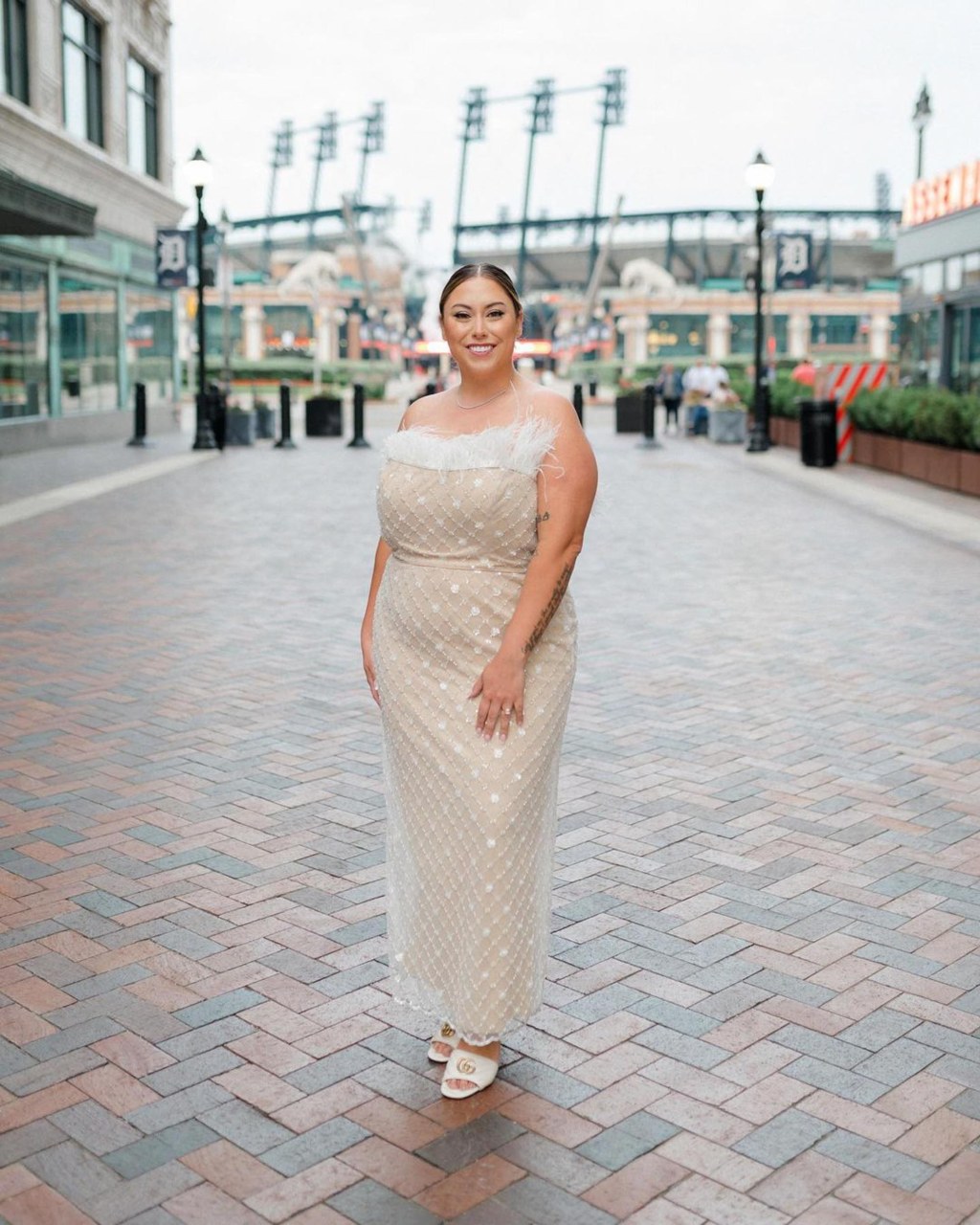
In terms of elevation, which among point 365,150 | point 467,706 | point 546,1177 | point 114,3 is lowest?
point 546,1177

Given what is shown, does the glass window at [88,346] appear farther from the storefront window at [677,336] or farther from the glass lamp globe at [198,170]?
Result: the storefront window at [677,336]

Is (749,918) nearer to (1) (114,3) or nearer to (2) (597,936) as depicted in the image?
(2) (597,936)

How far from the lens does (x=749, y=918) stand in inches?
179

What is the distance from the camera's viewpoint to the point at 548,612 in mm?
3299

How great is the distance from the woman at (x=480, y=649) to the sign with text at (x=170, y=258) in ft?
98.1

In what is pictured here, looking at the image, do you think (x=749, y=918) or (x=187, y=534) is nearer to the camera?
(x=749, y=918)

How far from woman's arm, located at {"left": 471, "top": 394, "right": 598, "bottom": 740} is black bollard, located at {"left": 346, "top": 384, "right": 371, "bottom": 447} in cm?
2293

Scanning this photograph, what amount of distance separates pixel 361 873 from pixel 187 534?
369 inches

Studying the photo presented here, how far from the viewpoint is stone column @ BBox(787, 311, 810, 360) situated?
103688 millimetres

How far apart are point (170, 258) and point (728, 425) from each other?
12596mm

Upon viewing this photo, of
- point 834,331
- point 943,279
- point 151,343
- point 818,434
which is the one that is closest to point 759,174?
point 818,434

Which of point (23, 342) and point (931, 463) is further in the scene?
point (23, 342)

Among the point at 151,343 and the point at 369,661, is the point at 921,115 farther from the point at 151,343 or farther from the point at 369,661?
the point at 369,661

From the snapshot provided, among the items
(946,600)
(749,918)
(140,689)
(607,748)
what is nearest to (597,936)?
(749,918)
